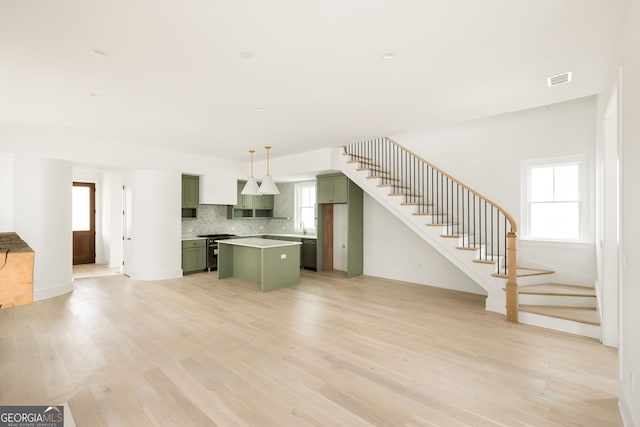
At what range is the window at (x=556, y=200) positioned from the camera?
481cm

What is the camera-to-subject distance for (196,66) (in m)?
3.13

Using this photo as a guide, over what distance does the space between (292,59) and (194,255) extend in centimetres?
598

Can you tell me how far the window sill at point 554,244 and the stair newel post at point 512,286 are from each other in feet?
4.23

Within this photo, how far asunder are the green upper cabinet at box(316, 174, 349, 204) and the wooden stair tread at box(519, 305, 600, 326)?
162 inches

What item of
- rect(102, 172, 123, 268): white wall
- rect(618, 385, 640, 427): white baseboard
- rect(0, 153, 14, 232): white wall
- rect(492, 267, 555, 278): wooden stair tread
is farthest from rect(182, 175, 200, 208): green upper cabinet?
rect(618, 385, 640, 427): white baseboard

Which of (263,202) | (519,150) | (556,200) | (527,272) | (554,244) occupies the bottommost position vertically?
(527,272)

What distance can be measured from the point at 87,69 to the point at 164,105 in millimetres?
1086

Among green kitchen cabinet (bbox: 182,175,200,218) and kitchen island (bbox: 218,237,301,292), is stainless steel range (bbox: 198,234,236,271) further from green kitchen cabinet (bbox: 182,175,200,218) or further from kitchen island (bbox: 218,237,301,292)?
kitchen island (bbox: 218,237,301,292)

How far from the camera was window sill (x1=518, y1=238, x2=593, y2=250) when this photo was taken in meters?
4.73

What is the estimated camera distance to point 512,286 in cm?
423

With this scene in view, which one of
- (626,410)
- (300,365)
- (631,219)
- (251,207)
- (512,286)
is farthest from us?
(251,207)

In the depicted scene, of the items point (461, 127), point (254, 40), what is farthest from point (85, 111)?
point (461, 127)

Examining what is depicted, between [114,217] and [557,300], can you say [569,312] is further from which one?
[114,217]

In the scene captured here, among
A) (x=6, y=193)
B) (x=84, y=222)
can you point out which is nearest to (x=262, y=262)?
(x=6, y=193)
